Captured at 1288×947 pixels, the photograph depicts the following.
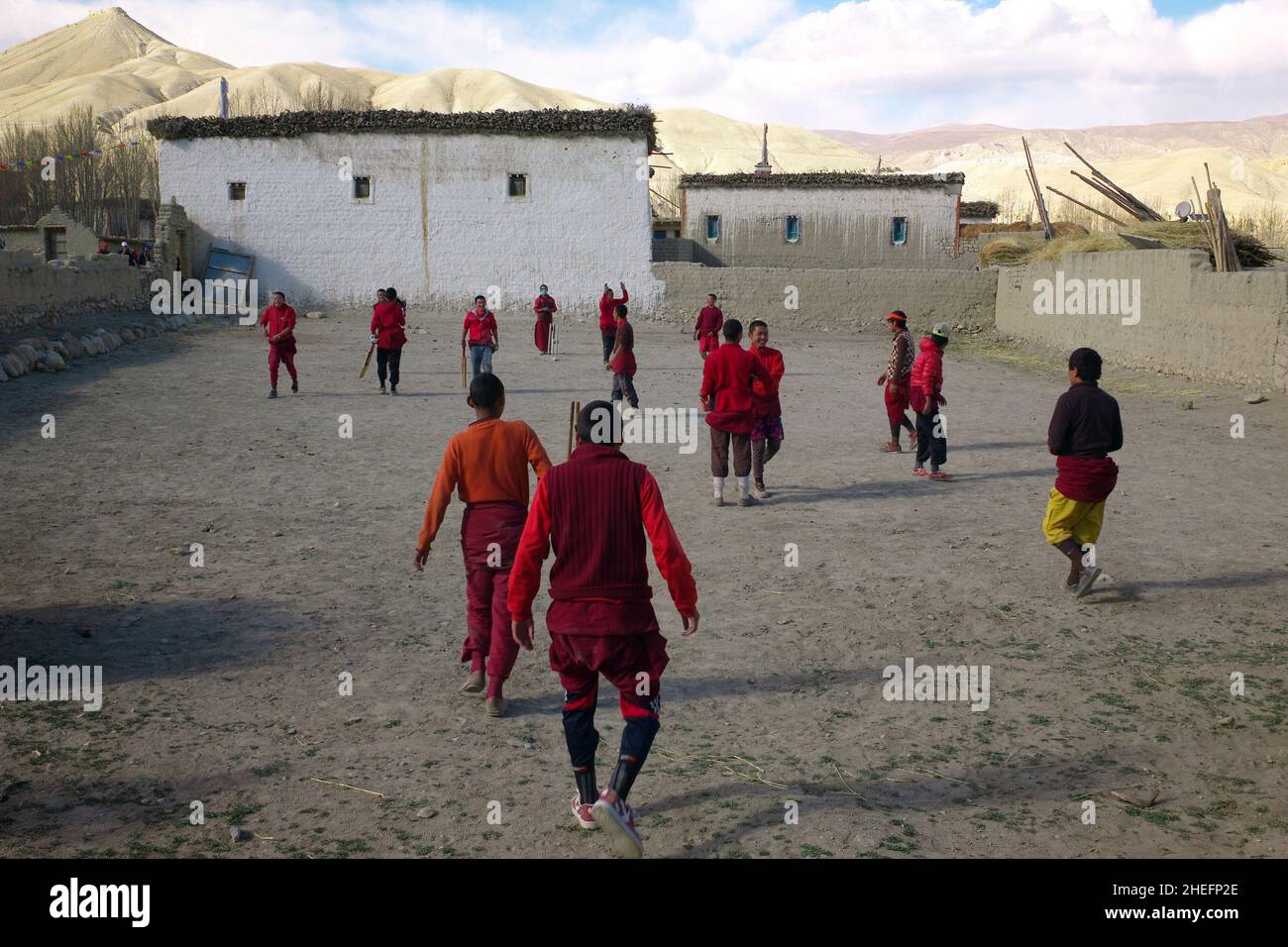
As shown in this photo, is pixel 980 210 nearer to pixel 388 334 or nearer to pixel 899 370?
pixel 388 334

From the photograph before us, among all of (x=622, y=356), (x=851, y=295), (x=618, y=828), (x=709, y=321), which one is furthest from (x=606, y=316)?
(x=618, y=828)

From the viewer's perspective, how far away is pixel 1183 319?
1719cm

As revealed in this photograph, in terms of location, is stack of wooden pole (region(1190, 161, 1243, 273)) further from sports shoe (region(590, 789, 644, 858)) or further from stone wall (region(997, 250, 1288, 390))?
sports shoe (region(590, 789, 644, 858))

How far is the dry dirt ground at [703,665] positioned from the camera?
4.36 m

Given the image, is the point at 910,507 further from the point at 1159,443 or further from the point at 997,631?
the point at 1159,443

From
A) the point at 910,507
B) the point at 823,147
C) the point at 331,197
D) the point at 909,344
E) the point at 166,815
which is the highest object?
the point at 823,147

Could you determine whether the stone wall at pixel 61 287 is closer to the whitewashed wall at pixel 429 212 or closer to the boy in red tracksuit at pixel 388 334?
the whitewashed wall at pixel 429 212

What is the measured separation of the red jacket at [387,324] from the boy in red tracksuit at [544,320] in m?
6.53

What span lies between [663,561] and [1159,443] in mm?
10273

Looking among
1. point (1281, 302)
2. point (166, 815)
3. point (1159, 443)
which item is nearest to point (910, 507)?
point (1159, 443)

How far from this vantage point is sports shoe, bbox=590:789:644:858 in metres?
3.99

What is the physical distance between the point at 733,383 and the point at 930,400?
7.46 feet

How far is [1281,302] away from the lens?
1459cm

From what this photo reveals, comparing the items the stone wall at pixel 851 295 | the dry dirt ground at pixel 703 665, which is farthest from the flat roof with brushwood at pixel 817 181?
the dry dirt ground at pixel 703 665
